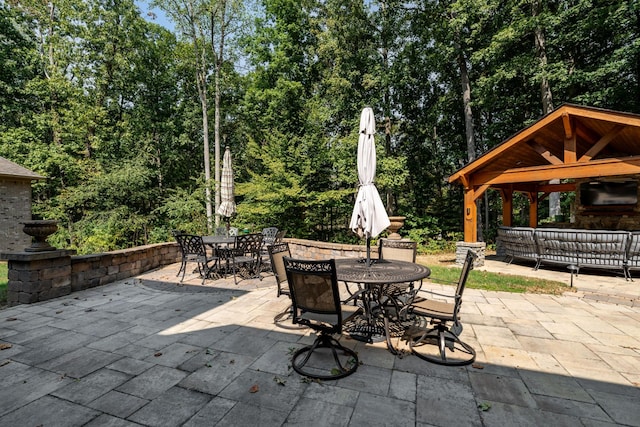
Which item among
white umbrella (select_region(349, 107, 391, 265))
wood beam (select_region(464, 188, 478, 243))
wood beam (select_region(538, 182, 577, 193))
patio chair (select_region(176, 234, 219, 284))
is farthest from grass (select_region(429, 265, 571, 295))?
wood beam (select_region(538, 182, 577, 193))

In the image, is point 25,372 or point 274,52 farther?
point 274,52

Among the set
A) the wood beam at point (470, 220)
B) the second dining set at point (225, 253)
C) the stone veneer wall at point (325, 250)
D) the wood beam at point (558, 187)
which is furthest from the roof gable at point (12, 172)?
the wood beam at point (558, 187)

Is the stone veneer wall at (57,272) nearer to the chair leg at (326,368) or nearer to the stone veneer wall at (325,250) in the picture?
the stone veneer wall at (325,250)

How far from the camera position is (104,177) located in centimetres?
1127

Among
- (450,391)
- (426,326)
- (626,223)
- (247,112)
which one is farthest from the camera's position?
(247,112)

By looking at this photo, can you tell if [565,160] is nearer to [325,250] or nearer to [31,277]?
[325,250]

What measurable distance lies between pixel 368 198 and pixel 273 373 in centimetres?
220

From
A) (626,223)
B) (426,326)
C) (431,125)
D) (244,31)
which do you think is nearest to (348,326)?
(426,326)

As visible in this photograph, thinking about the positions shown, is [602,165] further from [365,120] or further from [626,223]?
[365,120]

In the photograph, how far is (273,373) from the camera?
2525 millimetres

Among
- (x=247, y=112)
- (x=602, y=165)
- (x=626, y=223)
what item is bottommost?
(x=626, y=223)

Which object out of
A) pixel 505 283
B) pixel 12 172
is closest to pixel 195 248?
pixel 505 283

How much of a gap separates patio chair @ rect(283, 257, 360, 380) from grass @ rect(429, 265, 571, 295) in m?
3.86

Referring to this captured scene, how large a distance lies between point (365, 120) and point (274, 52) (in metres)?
12.7
